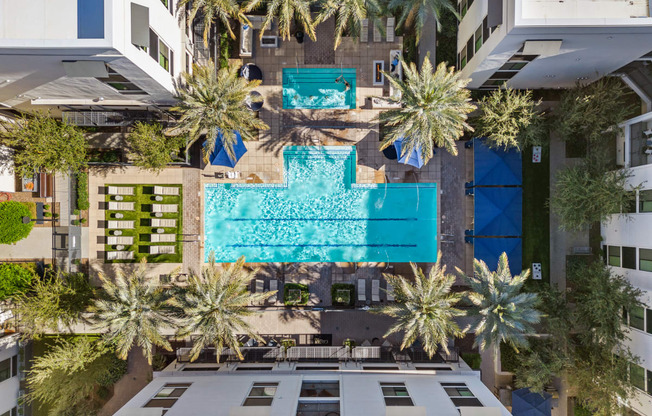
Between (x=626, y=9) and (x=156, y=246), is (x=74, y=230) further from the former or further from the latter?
(x=626, y=9)

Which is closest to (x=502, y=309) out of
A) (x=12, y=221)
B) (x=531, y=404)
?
(x=531, y=404)

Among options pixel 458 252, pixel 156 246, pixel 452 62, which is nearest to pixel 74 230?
pixel 156 246

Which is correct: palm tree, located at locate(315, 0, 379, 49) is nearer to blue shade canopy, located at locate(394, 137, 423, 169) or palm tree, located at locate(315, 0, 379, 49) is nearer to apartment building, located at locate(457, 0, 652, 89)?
apartment building, located at locate(457, 0, 652, 89)

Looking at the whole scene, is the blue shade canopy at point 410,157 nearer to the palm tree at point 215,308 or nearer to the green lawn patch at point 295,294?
the green lawn patch at point 295,294

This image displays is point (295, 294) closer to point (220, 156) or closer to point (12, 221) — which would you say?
point (220, 156)

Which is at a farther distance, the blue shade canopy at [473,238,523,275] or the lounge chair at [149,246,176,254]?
the lounge chair at [149,246,176,254]

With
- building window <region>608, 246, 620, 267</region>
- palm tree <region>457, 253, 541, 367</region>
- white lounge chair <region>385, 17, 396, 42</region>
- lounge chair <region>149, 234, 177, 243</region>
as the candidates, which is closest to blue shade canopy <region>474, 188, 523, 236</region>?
palm tree <region>457, 253, 541, 367</region>
